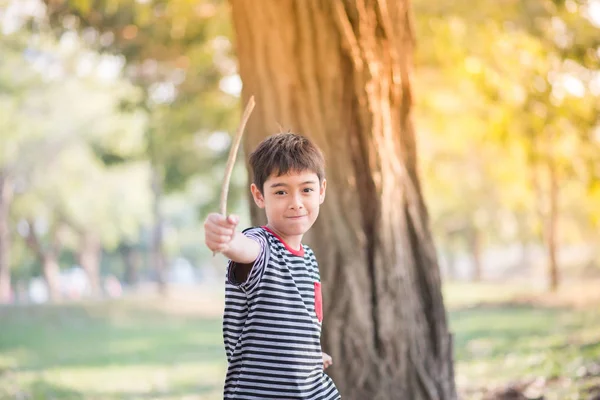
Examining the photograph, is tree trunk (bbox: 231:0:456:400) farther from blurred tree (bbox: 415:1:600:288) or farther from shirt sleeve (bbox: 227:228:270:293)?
blurred tree (bbox: 415:1:600:288)

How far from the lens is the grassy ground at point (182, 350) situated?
27.0ft

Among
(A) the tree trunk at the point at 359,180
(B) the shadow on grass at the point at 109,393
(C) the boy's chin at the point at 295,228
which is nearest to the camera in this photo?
(C) the boy's chin at the point at 295,228

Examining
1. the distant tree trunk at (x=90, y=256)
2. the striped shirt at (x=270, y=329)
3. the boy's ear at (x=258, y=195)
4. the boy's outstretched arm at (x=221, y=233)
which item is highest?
the distant tree trunk at (x=90, y=256)

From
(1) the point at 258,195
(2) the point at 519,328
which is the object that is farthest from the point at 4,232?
(1) the point at 258,195

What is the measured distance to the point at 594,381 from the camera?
647cm

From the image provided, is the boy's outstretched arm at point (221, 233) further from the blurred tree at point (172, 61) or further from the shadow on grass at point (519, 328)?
the shadow on grass at point (519, 328)

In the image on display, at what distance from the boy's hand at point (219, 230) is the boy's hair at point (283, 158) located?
1.49 feet

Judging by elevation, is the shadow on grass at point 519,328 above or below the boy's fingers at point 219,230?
below

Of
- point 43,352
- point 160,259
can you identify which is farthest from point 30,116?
point 43,352

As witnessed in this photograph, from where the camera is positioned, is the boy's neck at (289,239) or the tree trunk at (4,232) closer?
the boy's neck at (289,239)

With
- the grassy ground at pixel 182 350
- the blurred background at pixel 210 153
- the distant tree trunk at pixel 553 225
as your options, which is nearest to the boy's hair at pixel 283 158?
the blurred background at pixel 210 153

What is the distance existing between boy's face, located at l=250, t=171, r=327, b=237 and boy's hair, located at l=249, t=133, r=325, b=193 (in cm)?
2

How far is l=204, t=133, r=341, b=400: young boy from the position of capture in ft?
8.77

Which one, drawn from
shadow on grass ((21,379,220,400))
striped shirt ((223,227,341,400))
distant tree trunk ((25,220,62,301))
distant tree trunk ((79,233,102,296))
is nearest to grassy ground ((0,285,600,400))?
shadow on grass ((21,379,220,400))
